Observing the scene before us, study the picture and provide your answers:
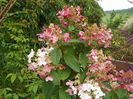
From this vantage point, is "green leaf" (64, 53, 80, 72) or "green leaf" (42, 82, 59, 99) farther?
"green leaf" (42, 82, 59, 99)

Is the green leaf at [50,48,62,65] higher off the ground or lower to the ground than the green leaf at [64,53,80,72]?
higher

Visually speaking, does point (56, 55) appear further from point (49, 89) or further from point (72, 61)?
point (49, 89)

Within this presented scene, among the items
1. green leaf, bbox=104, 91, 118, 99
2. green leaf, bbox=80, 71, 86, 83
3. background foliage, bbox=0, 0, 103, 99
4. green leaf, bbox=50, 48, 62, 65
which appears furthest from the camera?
background foliage, bbox=0, 0, 103, 99

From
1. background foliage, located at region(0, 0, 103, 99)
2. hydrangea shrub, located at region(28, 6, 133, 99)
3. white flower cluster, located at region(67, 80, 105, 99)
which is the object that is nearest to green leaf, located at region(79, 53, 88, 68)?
hydrangea shrub, located at region(28, 6, 133, 99)

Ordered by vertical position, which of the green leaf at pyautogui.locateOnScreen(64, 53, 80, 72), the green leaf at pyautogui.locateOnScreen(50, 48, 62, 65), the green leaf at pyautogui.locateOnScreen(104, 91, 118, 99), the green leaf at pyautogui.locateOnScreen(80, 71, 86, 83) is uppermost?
the green leaf at pyautogui.locateOnScreen(50, 48, 62, 65)

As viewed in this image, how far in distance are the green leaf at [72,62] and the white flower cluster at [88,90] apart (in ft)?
0.35

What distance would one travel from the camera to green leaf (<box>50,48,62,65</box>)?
241 centimetres

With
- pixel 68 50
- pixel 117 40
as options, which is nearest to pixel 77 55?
pixel 68 50

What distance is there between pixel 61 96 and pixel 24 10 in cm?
203

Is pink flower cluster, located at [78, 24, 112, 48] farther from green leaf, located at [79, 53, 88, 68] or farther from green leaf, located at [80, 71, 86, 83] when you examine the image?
green leaf, located at [80, 71, 86, 83]

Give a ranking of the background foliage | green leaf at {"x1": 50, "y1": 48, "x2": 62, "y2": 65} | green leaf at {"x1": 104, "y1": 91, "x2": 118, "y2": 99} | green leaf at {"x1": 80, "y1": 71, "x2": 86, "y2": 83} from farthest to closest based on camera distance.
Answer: the background foliage, green leaf at {"x1": 104, "y1": 91, "x2": 118, "y2": 99}, green leaf at {"x1": 80, "y1": 71, "x2": 86, "y2": 83}, green leaf at {"x1": 50, "y1": 48, "x2": 62, "y2": 65}

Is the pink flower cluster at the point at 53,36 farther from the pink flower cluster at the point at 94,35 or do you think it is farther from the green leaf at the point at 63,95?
the green leaf at the point at 63,95

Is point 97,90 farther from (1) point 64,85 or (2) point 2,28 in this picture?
(2) point 2,28

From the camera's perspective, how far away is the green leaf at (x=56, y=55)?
241cm
